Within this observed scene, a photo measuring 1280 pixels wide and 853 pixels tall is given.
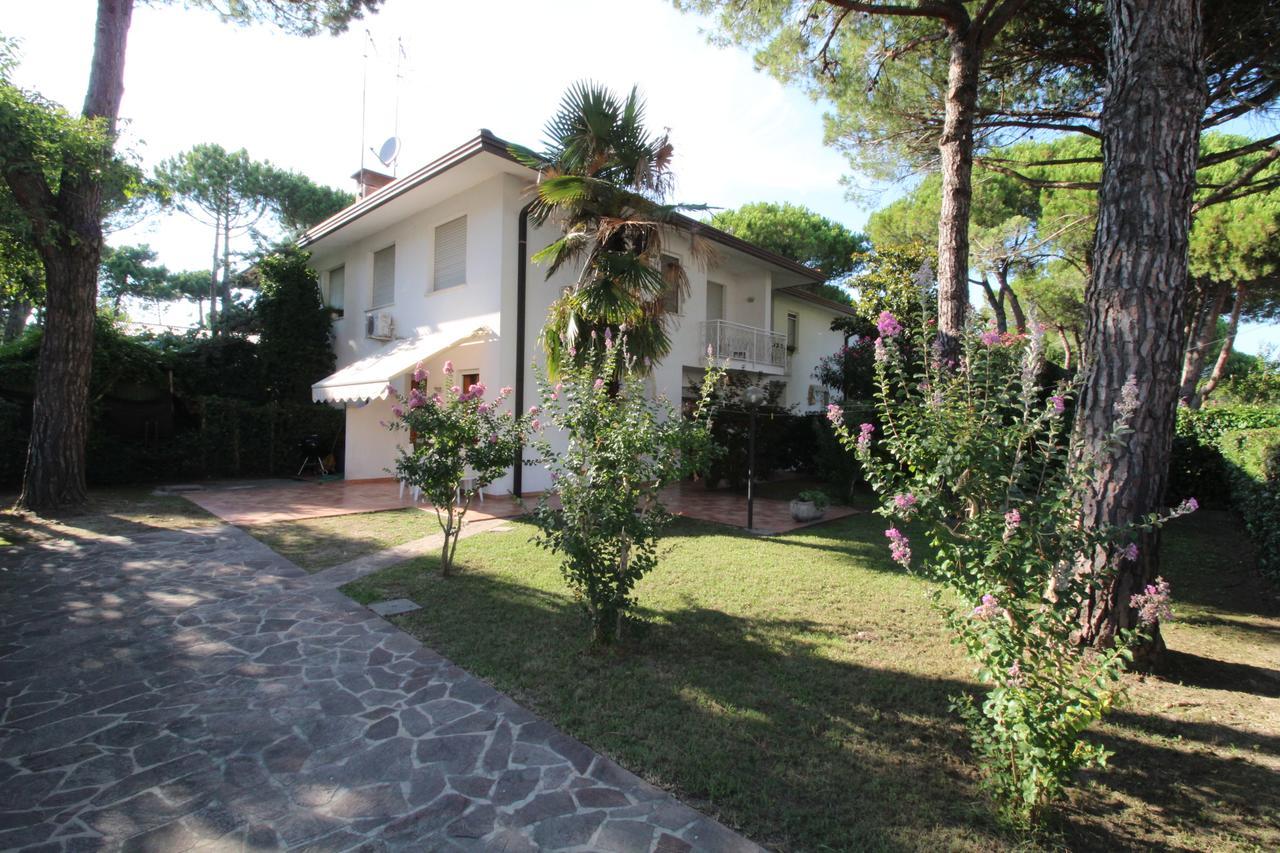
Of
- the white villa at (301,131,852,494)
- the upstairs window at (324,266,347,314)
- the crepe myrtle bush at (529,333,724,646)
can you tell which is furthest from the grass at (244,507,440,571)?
the upstairs window at (324,266,347,314)

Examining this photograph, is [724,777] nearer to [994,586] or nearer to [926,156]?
[994,586]

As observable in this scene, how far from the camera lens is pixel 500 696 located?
4.59 meters

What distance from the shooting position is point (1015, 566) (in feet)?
10.2

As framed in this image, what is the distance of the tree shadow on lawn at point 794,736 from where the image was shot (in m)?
3.15

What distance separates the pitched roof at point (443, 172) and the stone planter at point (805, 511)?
6.08 m

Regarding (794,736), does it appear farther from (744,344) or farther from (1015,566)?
(744,344)

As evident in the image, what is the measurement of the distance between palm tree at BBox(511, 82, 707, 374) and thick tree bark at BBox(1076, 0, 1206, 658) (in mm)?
6709

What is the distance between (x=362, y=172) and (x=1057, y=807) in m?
24.6

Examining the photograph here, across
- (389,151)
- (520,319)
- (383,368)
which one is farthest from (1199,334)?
(389,151)

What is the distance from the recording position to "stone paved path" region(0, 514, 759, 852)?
3100mm

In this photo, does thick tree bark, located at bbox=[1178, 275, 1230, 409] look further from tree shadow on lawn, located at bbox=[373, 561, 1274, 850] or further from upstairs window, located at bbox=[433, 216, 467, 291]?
upstairs window, located at bbox=[433, 216, 467, 291]

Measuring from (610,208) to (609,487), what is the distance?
24.2 feet

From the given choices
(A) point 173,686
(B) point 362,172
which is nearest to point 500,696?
(A) point 173,686

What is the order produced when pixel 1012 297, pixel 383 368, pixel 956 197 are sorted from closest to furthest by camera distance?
pixel 956 197 → pixel 383 368 → pixel 1012 297
